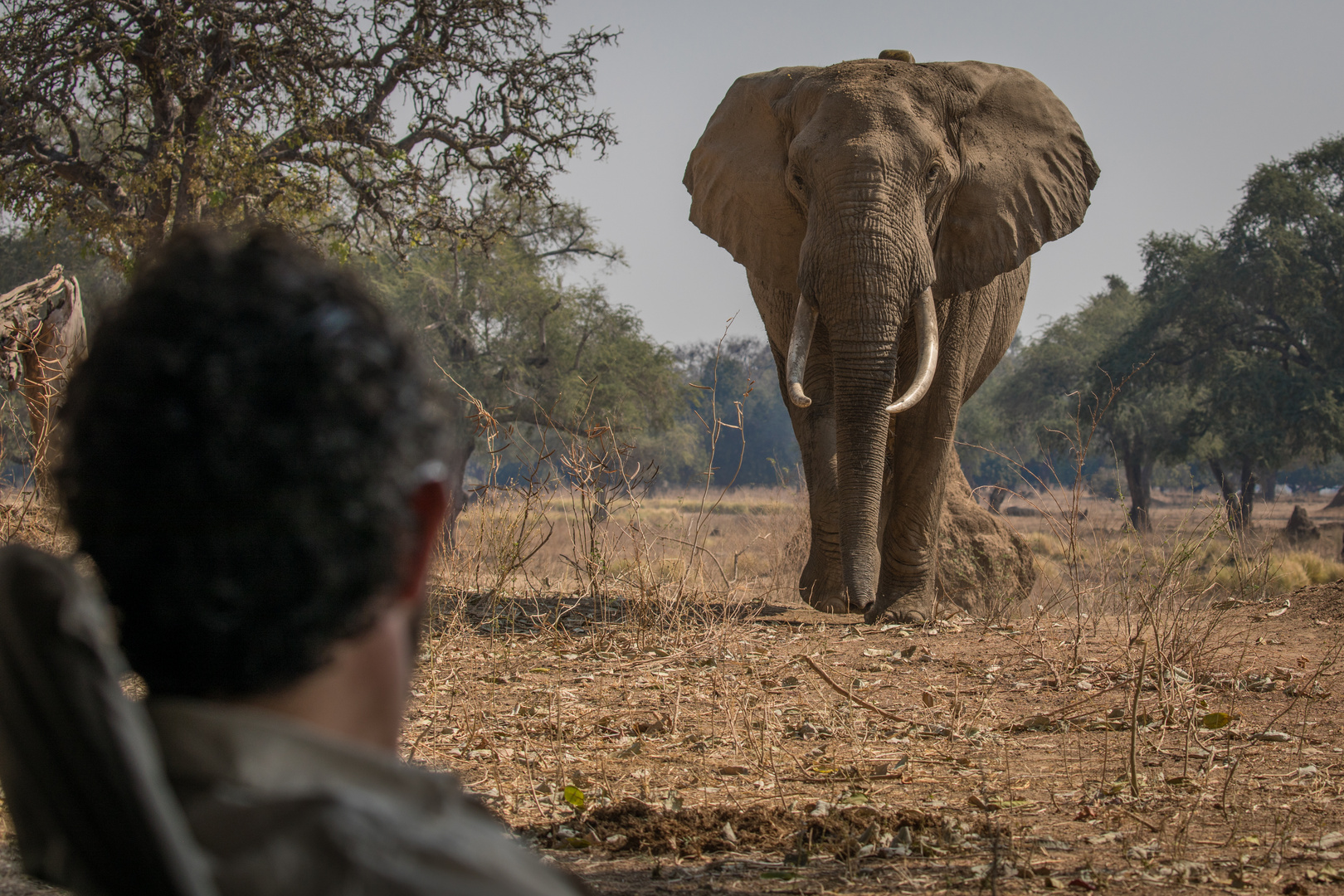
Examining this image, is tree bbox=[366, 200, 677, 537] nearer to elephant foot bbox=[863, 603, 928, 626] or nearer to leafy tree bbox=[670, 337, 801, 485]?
elephant foot bbox=[863, 603, 928, 626]

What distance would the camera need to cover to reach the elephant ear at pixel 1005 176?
790cm

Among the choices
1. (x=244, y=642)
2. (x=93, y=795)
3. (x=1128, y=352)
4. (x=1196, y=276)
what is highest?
(x=1196, y=276)

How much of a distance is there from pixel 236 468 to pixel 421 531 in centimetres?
18

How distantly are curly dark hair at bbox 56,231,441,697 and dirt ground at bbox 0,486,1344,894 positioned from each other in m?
2.30

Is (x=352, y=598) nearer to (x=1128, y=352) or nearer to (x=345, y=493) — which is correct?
(x=345, y=493)

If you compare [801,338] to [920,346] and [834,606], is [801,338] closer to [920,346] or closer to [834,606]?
[920,346]

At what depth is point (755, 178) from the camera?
26.9ft

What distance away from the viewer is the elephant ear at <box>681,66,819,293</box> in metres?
8.09

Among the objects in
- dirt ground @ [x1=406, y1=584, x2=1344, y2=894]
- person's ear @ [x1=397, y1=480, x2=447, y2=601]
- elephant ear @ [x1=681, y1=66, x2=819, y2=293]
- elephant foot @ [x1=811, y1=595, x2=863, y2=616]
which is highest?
elephant ear @ [x1=681, y1=66, x2=819, y2=293]

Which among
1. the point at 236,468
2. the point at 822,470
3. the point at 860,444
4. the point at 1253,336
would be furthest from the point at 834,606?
the point at 1253,336

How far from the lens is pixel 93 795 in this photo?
0.85 meters

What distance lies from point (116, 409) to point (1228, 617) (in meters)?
8.59

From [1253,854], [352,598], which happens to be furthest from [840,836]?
[352,598]

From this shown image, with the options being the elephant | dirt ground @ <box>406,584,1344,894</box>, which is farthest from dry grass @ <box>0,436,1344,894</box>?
the elephant
